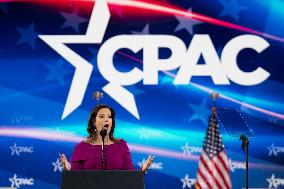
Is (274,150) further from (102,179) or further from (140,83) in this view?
(102,179)

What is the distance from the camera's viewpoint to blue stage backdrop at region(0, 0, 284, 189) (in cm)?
626

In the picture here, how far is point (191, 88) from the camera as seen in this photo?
6.35m

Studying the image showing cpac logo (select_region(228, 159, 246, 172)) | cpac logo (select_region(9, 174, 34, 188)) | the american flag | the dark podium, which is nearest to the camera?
the dark podium

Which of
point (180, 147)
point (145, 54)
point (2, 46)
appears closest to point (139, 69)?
point (145, 54)

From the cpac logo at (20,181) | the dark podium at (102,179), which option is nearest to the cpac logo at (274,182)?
the cpac logo at (20,181)

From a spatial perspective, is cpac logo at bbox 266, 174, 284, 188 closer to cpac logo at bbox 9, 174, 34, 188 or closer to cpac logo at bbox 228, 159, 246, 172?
cpac logo at bbox 228, 159, 246, 172

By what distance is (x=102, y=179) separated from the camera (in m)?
2.85

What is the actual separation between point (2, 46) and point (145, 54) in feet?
5.56

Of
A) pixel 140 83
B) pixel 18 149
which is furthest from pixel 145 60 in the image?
pixel 18 149

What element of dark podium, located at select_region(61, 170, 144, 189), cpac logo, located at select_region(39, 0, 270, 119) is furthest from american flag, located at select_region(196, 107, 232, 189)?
dark podium, located at select_region(61, 170, 144, 189)

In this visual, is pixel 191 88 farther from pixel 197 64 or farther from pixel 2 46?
pixel 2 46

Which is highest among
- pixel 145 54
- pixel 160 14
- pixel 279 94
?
pixel 160 14

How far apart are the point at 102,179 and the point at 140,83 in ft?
11.6

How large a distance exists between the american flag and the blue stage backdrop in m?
0.22
